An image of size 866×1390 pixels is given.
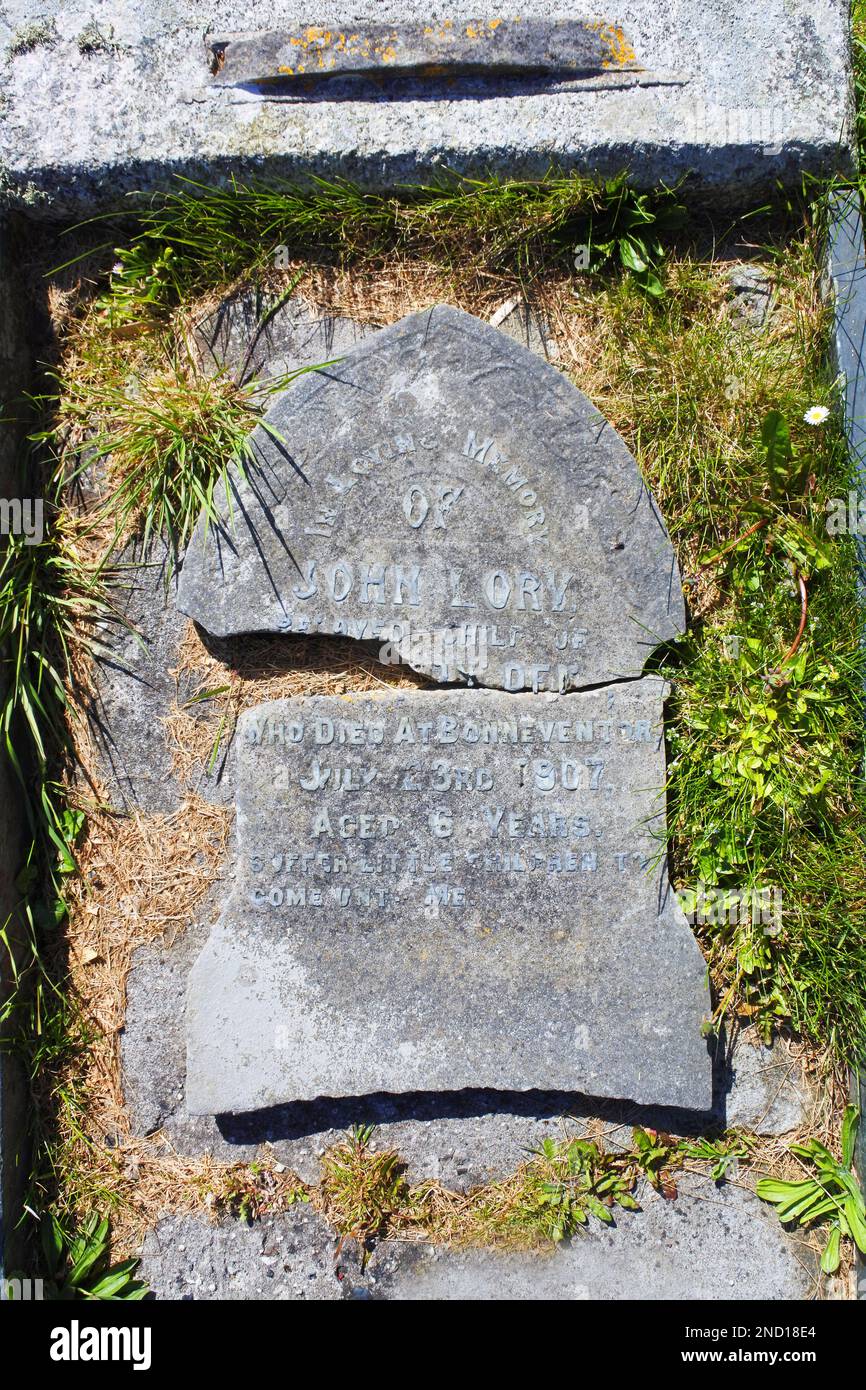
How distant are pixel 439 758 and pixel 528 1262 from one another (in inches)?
57.8

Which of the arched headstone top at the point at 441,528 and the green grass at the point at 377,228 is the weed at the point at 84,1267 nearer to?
the arched headstone top at the point at 441,528

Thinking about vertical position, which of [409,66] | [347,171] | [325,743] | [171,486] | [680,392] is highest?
[409,66]

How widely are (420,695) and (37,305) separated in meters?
1.64

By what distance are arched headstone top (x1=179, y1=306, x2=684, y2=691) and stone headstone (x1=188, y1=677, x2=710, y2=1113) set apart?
0.59ft

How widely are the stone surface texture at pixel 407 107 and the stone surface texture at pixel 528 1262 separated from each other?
9.62 ft

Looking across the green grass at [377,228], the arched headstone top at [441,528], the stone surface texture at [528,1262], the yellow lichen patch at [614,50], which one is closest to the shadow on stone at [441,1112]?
the stone surface texture at [528,1262]

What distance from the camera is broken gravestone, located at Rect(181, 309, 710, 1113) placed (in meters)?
2.47

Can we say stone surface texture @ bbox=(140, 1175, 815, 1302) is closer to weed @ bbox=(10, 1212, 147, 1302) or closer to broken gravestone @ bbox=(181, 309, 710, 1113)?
weed @ bbox=(10, 1212, 147, 1302)

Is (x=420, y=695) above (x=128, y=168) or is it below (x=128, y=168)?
below

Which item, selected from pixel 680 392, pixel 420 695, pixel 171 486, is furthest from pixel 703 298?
pixel 171 486

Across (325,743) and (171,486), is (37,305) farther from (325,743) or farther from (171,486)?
(325,743)

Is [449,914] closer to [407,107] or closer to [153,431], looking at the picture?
[153,431]

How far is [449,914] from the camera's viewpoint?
249 cm

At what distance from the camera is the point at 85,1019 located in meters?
2.71
